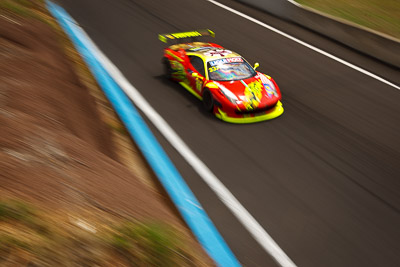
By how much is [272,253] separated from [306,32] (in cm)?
1086

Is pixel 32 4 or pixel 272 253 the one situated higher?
pixel 32 4

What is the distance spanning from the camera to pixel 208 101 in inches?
404

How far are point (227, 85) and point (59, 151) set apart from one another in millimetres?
5670

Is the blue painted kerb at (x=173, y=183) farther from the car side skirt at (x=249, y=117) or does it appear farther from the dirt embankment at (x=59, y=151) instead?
the car side skirt at (x=249, y=117)

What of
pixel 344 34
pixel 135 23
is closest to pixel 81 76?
pixel 135 23

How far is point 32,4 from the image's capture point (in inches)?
491

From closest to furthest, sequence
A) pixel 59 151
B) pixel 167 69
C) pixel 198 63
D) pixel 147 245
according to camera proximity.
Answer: pixel 147 245
pixel 59 151
pixel 198 63
pixel 167 69

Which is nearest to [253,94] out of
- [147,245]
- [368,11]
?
[147,245]

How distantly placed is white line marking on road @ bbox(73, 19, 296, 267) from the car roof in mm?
1626

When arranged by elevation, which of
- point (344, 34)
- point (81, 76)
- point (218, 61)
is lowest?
point (81, 76)

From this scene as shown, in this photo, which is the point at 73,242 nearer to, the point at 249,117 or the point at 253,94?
the point at 249,117

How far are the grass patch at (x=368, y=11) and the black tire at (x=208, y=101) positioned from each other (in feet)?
25.5

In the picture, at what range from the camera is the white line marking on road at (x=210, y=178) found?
6555mm

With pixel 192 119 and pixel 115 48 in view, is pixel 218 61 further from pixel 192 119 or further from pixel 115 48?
pixel 115 48
